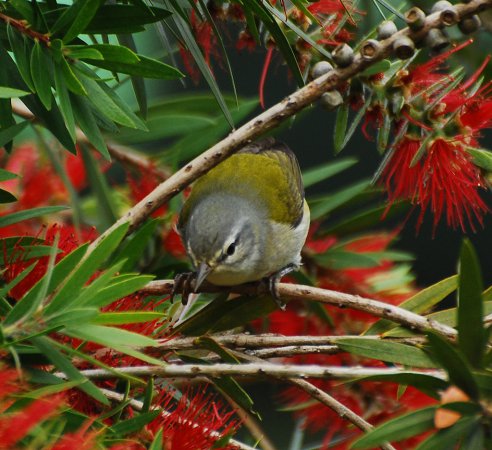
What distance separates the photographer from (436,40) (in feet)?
3.64

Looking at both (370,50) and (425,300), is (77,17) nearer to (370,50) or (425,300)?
(370,50)

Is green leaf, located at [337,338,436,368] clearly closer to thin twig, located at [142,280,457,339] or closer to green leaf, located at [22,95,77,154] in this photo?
thin twig, located at [142,280,457,339]

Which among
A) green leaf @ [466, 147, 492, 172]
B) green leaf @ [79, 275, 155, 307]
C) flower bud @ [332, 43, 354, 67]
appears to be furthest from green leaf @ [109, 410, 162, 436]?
green leaf @ [466, 147, 492, 172]

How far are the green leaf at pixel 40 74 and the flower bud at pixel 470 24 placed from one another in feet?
1.65

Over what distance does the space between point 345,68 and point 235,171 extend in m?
1.17

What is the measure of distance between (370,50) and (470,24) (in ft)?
0.43

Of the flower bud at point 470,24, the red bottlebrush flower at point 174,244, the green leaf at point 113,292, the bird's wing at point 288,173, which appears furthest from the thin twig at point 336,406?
the bird's wing at point 288,173

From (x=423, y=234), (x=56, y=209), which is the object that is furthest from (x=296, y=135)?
(x=56, y=209)

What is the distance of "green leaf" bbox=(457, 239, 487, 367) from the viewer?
2.83 ft

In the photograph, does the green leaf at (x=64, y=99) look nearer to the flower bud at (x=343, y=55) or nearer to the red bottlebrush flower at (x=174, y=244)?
the flower bud at (x=343, y=55)

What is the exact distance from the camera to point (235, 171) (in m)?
2.29

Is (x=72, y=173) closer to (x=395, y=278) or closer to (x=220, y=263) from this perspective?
(x=220, y=263)

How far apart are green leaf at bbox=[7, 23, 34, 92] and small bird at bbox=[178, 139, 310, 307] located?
0.83m

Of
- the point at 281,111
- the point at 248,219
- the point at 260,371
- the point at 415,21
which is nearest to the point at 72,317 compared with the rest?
the point at 260,371
